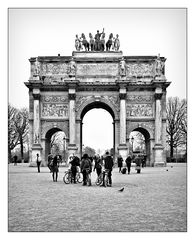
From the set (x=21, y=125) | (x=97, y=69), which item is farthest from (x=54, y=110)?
(x=21, y=125)

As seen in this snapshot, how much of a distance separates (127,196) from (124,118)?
23.7 m

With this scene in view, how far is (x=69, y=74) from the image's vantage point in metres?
35.8

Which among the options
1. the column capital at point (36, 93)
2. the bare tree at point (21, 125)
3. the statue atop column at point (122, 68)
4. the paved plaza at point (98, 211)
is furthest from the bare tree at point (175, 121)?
the paved plaza at point (98, 211)

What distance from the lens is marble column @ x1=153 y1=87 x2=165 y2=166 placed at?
35406 mm

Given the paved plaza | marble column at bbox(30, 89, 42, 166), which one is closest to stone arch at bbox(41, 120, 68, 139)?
marble column at bbox(30, 89, 42, 166)

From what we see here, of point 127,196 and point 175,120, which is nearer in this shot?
point 127,196

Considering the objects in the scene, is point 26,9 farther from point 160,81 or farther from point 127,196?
point 160,81

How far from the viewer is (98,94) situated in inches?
1438

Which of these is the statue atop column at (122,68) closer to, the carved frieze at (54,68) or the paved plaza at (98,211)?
the carved frieze at (54,68)

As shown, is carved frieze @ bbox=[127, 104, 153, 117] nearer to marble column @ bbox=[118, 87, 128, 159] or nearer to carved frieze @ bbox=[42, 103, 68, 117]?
marble column @ bbox=[118, 87, 128, 159]

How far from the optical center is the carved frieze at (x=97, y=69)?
3681 centimetres
